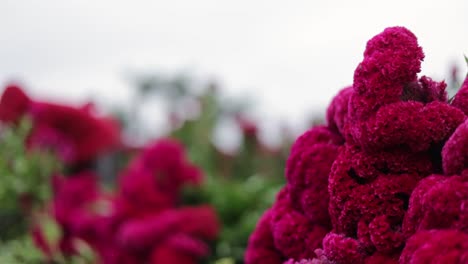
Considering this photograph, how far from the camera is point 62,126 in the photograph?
2240 millimetres

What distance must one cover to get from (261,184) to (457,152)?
5.14 ft

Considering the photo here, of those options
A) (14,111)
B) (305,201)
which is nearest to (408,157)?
(305,201)

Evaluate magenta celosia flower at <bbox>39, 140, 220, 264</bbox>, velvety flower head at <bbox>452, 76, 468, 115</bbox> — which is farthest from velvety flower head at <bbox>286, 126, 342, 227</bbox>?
magenta celosia flower at <bbox>39, 140, 220, 264</bbox>

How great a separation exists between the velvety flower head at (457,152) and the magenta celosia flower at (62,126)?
5.36 ft

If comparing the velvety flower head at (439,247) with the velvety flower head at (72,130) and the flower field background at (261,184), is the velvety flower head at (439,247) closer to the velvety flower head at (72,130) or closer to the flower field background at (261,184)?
the flower field background at (261,184)

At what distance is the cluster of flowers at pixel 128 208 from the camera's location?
163 cm

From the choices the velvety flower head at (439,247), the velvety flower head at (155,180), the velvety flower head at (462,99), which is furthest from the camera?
the velvety flower head at (155,180)

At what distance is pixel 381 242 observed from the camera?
608mm

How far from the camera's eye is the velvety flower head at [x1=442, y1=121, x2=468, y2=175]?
550 mm

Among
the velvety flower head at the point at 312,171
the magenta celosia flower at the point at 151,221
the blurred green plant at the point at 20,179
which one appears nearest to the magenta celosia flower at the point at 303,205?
the velvety flower head at the point at 312,171

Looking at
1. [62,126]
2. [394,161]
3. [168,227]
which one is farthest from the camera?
[62,126]

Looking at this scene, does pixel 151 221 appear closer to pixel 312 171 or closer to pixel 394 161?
pixel 312 171

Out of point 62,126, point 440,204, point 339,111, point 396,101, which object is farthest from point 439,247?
point 62,126

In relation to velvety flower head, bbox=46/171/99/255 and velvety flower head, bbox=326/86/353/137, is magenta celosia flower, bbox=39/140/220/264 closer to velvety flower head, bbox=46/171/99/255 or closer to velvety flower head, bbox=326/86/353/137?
velvety flower head, bbox=46/171/99/255
